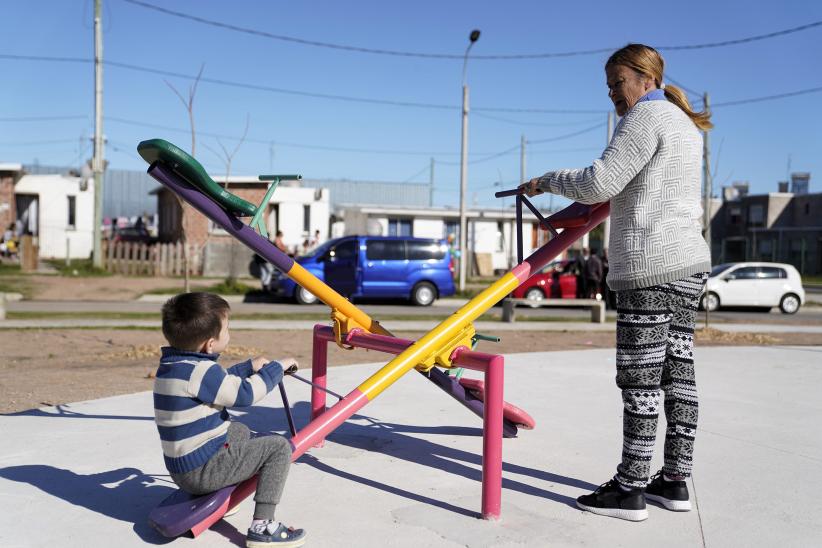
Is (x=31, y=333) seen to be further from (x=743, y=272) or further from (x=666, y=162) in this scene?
(x=743, y=272)

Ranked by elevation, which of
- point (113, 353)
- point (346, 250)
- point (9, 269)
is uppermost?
point (346, 250)

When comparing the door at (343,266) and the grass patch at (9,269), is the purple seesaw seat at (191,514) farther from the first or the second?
the grass patch at (9,269)

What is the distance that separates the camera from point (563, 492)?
3.73 metres

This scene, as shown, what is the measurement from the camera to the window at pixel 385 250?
65.6ft

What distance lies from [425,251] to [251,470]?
689 inches

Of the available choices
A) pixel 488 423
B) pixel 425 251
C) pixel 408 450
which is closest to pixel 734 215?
pixel 425 251

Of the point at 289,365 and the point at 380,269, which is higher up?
the point at 380,269

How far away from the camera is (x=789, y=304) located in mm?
21078

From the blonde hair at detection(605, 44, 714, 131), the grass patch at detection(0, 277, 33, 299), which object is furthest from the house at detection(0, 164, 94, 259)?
the blonde hair at detection(605, 44, 714, 131)

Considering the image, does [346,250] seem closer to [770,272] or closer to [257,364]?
[770,272]

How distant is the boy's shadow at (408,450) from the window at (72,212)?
34340 millimetres

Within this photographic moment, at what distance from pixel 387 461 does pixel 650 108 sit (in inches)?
89.1

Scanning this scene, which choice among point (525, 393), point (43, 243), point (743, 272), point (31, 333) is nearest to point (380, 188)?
point (43, 243)

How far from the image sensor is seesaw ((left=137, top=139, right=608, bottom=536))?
3086 millimetres
